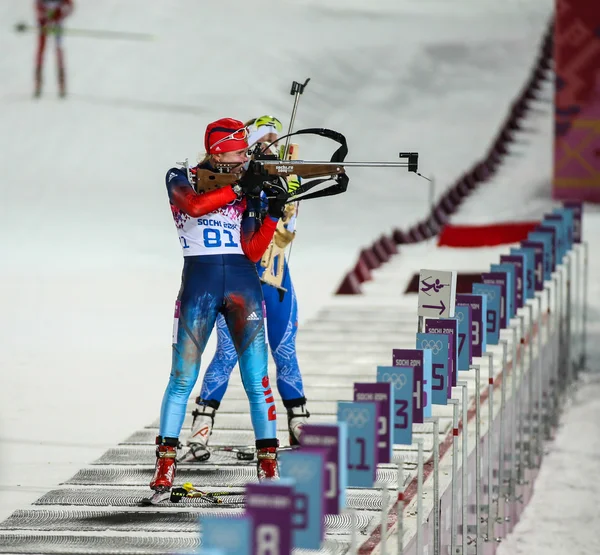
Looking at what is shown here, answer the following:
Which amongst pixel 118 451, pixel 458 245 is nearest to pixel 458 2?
pixel 458 245

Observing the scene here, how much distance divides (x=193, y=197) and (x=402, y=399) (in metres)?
1.40

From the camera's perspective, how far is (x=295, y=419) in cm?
729

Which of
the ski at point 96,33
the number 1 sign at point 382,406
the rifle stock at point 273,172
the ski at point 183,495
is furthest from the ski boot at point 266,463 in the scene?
the ski at point 96,33

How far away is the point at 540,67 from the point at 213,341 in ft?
56.8

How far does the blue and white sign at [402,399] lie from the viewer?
512cm

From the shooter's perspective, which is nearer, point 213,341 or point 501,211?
point 213,341

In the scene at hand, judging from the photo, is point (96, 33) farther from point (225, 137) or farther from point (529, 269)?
point (225, 137)

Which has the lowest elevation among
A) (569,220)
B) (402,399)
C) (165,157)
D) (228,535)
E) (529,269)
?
(228,535)

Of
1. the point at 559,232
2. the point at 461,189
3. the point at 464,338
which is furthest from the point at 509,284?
the point at 461,189

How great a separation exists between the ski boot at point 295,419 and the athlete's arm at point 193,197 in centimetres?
151

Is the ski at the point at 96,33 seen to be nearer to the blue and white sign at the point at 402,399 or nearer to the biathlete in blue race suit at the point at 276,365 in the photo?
the biathlete in blue race suit at the point at 276,365

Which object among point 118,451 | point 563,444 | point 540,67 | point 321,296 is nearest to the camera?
point 118,451

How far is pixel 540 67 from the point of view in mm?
→ 27688

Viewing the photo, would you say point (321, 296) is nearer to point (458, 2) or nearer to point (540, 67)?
point (540, 67)
